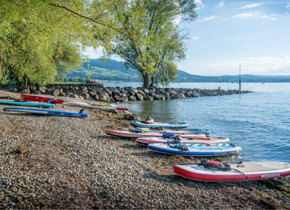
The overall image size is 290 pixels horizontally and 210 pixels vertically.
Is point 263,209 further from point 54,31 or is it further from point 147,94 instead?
point 147,94

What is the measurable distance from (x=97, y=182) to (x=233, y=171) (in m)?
4.32

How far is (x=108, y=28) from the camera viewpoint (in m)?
8.82

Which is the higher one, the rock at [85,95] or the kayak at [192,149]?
the rock at [85,95]

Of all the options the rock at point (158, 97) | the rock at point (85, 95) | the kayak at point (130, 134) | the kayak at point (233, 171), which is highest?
the rock at point (85, 95)

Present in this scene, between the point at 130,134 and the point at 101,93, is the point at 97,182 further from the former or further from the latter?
the point at 101,93

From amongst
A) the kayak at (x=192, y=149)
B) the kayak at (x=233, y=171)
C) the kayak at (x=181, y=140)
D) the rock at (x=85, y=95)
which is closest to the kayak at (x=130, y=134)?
the kayak at (x=181, y=140)

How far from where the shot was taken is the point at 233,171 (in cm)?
748

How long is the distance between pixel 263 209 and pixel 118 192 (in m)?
3.54

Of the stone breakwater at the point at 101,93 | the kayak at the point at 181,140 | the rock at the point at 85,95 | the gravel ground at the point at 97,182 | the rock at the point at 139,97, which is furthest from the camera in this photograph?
the rock at the point at 139,97

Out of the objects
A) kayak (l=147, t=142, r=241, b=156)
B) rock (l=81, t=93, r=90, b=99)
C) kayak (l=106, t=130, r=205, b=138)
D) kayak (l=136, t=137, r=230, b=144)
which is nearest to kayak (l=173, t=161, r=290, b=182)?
kayak (l=147, t=142, r=241, b=156)

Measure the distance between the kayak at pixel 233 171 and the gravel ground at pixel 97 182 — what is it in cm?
20

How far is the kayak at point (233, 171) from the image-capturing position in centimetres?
691

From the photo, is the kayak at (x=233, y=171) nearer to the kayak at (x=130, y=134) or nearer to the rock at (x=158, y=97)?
the kayak at (x=130, y=134)

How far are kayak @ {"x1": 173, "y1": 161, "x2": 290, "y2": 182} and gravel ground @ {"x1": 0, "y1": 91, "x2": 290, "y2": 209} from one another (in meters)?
0.20
